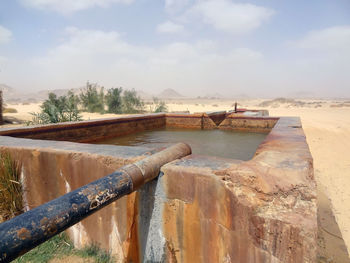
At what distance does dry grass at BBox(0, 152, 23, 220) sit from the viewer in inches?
96.9

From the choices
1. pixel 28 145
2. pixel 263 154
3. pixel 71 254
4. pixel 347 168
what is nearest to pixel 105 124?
pixel 28 145

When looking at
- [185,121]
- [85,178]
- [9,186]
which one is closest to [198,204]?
[85,178]

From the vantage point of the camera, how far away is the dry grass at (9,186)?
246 cm

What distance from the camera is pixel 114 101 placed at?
60.3 ft

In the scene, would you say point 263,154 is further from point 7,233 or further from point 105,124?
point 105,124

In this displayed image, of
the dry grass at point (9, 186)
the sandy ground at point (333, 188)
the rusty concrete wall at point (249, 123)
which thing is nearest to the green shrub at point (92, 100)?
the rusty concrete wall at point (249, 123)

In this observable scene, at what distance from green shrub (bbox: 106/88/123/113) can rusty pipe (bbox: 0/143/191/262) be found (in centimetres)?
1735

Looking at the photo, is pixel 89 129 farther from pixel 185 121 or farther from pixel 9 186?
pixel 185 121

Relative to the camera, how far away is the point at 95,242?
2.21 m

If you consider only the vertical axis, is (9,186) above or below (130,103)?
below

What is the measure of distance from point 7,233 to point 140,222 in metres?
1.19

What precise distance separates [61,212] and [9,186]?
6.74 ft

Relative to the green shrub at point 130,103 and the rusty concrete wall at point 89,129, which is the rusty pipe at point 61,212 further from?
the green shrub at point 130,103

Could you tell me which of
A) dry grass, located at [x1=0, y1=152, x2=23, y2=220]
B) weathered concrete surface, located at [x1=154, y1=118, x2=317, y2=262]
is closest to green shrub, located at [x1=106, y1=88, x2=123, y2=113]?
dry grass, located at [x1=0, y1=152, x2=23, y2=220]
